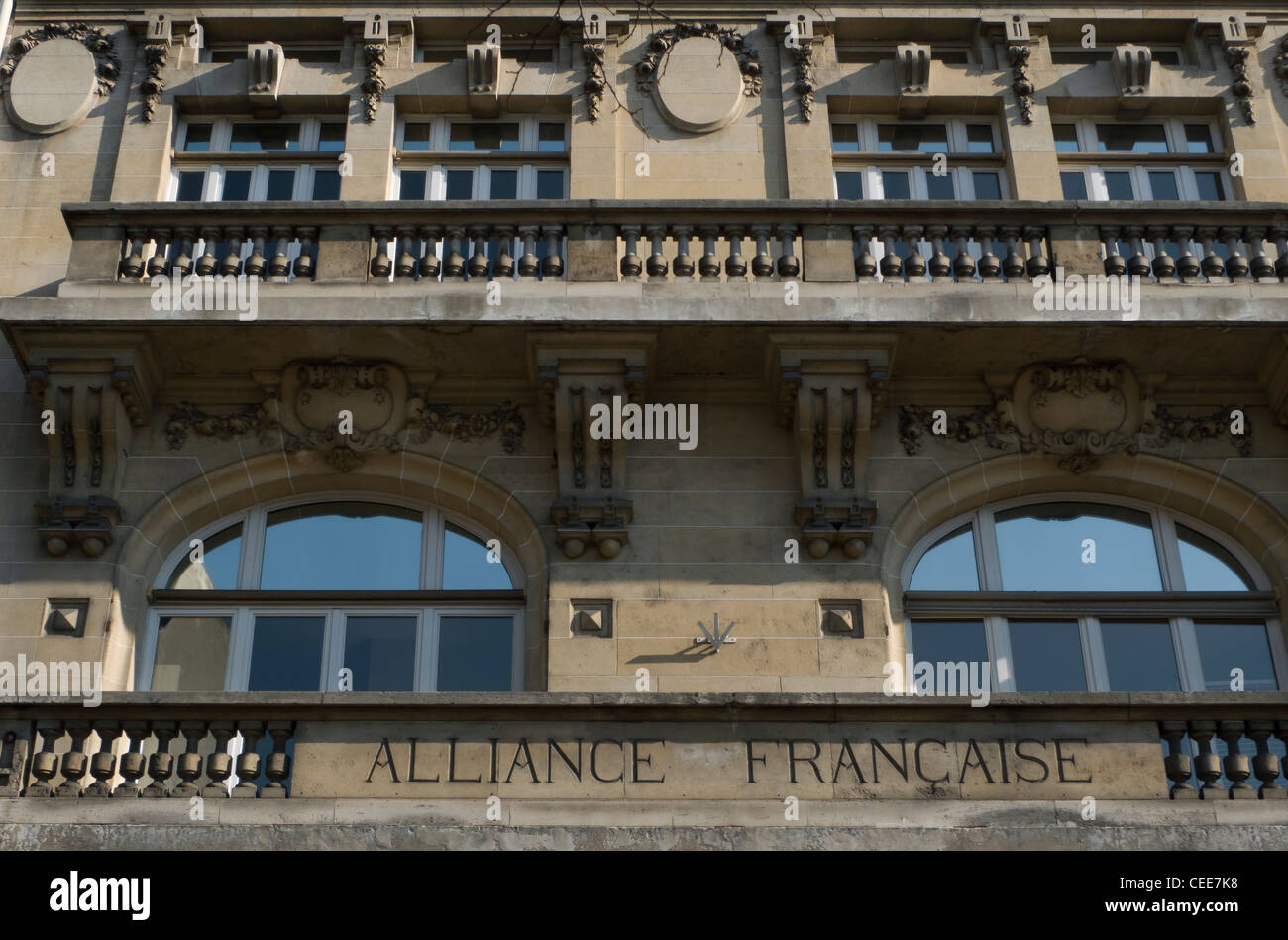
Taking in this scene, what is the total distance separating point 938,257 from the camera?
1577 centimetres

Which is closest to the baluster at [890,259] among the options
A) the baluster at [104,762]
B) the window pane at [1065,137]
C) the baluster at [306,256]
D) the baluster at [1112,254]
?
the baluster at [1112,254]

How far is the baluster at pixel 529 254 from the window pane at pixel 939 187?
446cm

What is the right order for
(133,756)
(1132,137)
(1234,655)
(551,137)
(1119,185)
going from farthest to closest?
(1132,137) → (551,137) → (1119,185) → (1234,655) → (133,756)

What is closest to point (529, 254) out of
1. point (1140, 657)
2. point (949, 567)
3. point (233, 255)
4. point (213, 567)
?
point (233, 255)

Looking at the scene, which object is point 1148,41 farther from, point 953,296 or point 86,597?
point 86,597

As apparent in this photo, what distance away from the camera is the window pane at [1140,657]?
15062mm

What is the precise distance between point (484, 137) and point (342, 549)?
508 centimetres

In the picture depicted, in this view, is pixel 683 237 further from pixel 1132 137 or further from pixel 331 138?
pixel 1132 137

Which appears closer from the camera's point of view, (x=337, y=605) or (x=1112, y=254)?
(x=337, y=605)

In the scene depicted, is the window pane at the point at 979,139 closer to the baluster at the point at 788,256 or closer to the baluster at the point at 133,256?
the baluster at the point at 788,256
